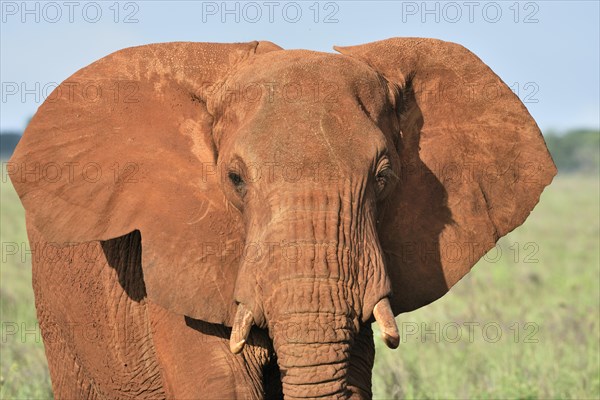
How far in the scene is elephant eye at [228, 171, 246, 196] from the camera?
591cm

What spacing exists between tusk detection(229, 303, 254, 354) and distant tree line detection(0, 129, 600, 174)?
52.7 m

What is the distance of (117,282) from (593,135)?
7106 cm

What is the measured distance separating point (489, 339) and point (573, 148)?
63.3 metres

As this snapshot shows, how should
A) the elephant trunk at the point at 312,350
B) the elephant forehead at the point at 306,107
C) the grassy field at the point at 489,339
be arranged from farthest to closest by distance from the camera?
the grassy field at the point at 489,339 → the elephant forehead at the point at 306,107 → the elephant trunk at the point at 312,350

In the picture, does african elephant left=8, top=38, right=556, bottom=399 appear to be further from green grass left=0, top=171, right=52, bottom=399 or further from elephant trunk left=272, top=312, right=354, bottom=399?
green grass left=0, top=171, right=52, bottom=399

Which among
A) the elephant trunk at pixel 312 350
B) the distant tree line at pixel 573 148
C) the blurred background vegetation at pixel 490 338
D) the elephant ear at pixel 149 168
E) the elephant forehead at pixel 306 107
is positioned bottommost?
the distant tree line at pixel 573 148

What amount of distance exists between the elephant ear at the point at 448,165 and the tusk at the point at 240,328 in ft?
3.04

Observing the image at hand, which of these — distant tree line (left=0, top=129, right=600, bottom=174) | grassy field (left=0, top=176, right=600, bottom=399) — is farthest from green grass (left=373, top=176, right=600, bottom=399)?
distant tree line (left=0, top=129, right=600, bottom=174)

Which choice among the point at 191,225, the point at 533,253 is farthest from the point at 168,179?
the point at 533,253

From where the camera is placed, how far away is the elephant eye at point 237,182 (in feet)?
19.4

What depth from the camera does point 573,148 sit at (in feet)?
243

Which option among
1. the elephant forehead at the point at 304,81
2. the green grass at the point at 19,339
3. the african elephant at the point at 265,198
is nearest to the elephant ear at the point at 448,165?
the african elephant at the point at 265,198

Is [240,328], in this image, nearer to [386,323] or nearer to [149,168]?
[386,323]

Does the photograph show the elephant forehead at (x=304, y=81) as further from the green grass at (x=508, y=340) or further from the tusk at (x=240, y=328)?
the green grass at (x=508, y=340)
